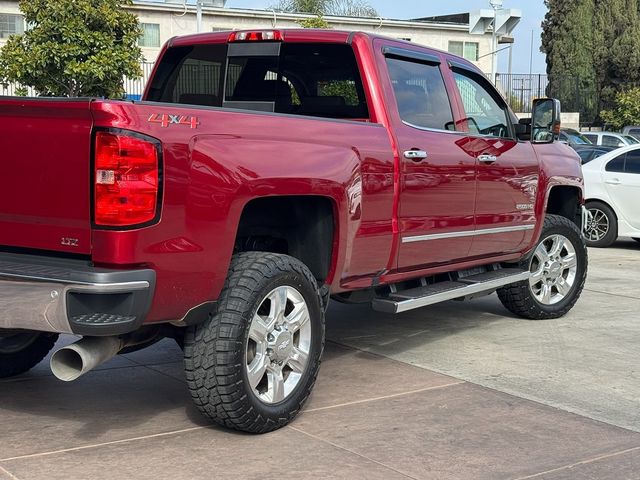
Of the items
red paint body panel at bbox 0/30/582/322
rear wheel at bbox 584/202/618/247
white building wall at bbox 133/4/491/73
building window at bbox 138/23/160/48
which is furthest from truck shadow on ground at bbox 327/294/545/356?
building window at bbox 138/23/160/48

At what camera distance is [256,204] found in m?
4.94

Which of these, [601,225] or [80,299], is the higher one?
[80,299]

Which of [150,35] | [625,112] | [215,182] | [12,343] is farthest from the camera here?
[625,112]

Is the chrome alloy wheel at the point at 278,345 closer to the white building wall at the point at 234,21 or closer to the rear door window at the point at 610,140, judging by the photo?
the rear door window at the point at 610,140

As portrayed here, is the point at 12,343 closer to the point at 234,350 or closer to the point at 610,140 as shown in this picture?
the point at 234,350

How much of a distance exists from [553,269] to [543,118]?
1317 millimetres

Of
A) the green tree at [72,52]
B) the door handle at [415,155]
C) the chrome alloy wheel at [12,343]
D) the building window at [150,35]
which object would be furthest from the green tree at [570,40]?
the chrome alloy wheel at [12,343]

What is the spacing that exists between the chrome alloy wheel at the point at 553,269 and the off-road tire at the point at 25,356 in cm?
386

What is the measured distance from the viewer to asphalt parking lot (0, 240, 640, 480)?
4.32 metres

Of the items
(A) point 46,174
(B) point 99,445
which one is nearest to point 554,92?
(B) point 99,445

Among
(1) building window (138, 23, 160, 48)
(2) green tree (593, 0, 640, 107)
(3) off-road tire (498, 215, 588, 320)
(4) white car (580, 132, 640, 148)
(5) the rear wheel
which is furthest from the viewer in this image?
(2) green tree (593, 0, 640, 107)

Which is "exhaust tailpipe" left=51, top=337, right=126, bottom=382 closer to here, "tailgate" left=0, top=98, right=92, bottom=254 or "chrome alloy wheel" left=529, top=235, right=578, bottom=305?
"tailgate" left=0, top=98, right=92, bottom=254

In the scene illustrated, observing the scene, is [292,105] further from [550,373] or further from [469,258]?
[550,373]

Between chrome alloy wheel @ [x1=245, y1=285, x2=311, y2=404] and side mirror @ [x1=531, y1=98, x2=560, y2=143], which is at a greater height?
side mirror @ [x1=531, y1=98, x2=560, y2=143]
